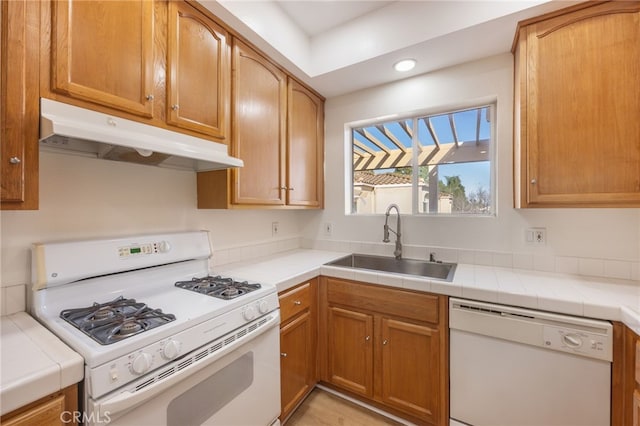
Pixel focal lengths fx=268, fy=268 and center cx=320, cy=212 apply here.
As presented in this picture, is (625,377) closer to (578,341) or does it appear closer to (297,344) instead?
(578,341)

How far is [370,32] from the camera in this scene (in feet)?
6.08

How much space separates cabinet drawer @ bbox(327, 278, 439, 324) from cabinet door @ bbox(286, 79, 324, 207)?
2.49ft

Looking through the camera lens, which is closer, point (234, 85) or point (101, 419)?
point (101, 419)

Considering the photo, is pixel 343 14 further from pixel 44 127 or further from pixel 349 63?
pixel 44 127

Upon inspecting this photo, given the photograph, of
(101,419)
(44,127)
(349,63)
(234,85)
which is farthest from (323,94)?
(101,419)

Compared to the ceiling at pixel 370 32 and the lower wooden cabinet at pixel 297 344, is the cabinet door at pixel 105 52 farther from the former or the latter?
the lower wooden cabinet at pixel 297 344

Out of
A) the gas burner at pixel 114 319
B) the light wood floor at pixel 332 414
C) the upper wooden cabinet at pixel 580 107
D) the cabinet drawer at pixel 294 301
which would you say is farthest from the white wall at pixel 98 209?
the upper wooden cabinet at pixel 580 107

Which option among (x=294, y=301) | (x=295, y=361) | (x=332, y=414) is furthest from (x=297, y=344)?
(x=332, y=414)

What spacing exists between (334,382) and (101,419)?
4.76 ft

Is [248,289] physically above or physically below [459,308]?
above

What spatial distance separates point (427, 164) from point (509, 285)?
1.13 metres

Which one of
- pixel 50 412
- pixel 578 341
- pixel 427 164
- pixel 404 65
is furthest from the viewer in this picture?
pixel 427 164

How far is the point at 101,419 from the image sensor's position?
74 centimetres

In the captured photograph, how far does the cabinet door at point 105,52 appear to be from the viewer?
954mm
